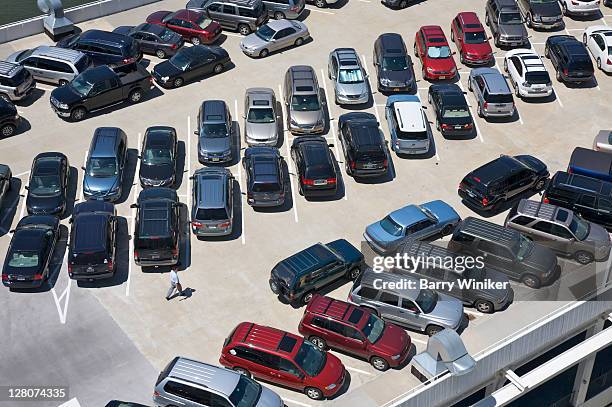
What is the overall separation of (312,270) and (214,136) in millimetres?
9561

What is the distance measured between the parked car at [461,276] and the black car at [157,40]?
19.2 metres

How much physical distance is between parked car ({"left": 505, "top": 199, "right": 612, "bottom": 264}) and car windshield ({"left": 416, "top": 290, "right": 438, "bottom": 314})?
5.44 m

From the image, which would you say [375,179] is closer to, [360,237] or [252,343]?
[360,237]

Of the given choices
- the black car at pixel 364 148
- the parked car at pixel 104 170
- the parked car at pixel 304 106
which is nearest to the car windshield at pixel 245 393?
the parked car at pixel 104 170

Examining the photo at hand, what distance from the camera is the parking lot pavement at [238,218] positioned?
29.9 m

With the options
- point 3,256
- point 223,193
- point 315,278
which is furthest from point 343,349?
point 3,256

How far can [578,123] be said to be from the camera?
42219 mm

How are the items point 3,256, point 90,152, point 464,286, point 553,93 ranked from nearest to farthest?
point 464,286 < point 3,256 < point 90,152 < point 553,93

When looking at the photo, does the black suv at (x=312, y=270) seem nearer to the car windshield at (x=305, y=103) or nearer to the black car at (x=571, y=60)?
the car windshield at (x=305, y=103)

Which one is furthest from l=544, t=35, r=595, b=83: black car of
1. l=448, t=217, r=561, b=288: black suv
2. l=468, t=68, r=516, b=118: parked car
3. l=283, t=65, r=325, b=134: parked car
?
l=448, t=217, r=561, b=288: black suv

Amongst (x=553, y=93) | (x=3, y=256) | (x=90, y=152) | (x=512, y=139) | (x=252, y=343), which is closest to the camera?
(x=252, y=343)

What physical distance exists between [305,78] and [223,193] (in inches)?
359

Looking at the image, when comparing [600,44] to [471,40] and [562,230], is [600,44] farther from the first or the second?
[562,230]

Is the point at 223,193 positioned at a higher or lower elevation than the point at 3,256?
higher
